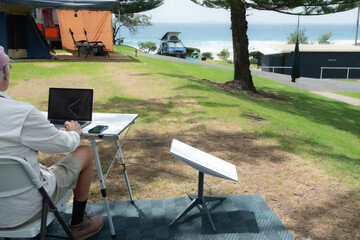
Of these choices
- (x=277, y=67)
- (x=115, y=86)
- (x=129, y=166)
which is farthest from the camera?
(x=277, y=67)

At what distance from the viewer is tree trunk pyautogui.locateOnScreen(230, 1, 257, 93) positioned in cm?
1038

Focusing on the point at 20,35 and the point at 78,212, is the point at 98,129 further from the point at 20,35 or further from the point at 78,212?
the point at 20,35

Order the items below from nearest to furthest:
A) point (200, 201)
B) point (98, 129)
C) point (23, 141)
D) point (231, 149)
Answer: point (23, 141) < point (98, 129) < point (200, 201) < point (231, 149)

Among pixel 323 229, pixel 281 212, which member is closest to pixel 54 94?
pixel 281 212

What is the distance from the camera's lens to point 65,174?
2150mm

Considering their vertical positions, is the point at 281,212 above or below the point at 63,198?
below

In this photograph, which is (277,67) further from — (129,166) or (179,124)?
(129,166)

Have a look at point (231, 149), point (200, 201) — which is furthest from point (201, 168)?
point (231, 149)

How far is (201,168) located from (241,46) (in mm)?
8567

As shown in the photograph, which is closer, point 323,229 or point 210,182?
point 323,229

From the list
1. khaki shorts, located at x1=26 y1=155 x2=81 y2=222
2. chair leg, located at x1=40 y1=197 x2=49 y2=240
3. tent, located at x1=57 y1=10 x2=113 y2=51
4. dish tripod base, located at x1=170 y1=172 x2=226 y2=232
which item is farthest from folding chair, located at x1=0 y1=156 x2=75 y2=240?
tent, located at x1=57 y1=10 x2=113 y2=51

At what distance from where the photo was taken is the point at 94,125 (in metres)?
2.59

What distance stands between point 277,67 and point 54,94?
2462cm

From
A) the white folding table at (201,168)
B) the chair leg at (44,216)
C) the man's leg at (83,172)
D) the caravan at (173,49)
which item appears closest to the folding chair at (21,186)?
the chair leg at (44,216)
